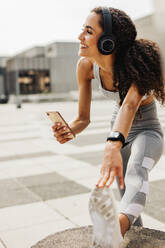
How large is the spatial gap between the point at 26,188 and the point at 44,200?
610mm

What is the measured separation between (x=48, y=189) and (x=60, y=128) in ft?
7.58

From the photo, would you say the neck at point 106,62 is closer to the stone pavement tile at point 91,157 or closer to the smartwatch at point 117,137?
the smartwatch at point 117,137

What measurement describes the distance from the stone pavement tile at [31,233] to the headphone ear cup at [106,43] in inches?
69.4

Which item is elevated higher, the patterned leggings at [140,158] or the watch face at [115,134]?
the watch face at [115,134]

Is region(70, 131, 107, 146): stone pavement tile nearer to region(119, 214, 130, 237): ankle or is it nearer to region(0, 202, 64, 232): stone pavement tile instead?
region(0, 202, 64, 232): stone pavement tile

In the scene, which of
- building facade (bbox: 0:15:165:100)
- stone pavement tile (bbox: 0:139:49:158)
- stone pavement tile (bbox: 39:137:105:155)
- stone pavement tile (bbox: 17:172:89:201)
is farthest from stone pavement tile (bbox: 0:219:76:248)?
building facade (bbox: 0:15:165:100)

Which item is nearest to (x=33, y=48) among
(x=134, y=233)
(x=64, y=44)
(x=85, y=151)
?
(x=64, y=44)

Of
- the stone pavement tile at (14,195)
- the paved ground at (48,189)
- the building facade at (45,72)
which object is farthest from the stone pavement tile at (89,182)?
the building facade at (45,72)

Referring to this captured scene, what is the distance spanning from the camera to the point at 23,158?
6.70 m

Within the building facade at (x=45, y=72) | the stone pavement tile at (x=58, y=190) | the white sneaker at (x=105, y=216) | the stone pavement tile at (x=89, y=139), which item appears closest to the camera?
the white sneaker at (x=105, y=216)

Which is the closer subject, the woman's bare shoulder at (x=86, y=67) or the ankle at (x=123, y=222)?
the ankle at (x=123, y=222)

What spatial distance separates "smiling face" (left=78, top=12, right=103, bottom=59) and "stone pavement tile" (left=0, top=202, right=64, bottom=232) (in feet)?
6.44

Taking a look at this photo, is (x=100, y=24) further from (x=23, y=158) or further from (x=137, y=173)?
(x=23, y=158)

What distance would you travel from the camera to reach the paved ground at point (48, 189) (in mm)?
3258
